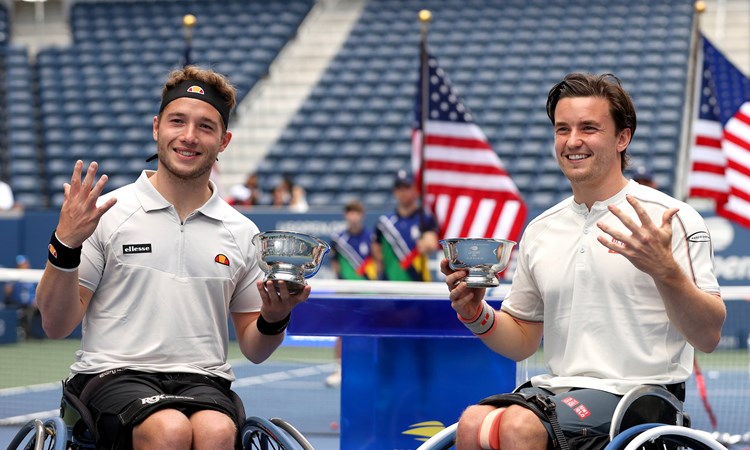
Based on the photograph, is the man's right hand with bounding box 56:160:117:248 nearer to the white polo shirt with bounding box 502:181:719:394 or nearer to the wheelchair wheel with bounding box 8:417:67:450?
the wheelchair wheel with bounding box 8:417:67:450

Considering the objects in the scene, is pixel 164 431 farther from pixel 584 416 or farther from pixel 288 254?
pixel 584 416

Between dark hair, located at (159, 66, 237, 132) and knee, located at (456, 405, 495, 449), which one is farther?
dark hair, located at (159, 66, 237, 132)

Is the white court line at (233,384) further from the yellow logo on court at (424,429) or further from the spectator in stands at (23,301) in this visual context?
the spectator in stands at (23,301)

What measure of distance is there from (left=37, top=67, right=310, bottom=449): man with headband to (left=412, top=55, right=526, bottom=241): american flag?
206 inches

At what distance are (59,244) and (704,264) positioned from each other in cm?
199

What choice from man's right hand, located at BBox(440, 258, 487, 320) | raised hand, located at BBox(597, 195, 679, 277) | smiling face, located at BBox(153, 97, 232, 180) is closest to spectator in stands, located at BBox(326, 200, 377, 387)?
smiling face, located at BBox(153, 97, 232, 180)

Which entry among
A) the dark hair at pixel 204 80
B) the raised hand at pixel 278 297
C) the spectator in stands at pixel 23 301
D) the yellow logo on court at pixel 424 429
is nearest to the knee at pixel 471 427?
the raised hand at pixel 278 297

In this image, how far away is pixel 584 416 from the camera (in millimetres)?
3389

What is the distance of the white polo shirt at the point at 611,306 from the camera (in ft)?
11.6

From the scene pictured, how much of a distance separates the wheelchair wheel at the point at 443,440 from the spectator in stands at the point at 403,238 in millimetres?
5854

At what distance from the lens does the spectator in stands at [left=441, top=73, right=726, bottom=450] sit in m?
3.30

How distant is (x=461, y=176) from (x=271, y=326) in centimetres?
556

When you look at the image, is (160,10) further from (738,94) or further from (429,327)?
(429,327)

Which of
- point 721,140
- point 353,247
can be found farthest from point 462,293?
point 353,247
